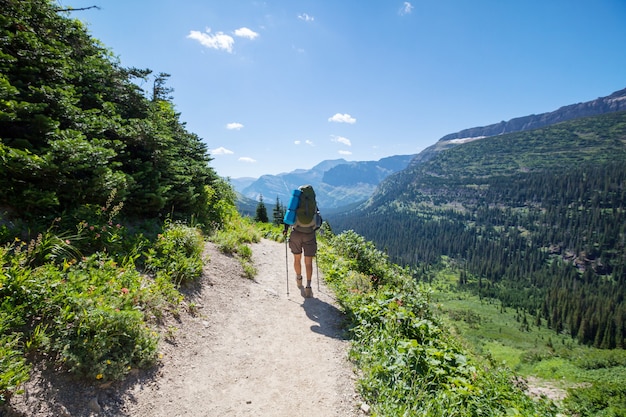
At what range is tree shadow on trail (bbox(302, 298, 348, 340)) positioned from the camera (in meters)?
6.56

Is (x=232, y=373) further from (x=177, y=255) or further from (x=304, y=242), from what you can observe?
(x=304, y=242)

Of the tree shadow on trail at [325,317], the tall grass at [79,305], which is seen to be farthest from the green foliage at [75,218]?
the tree shadow on trail at [325,317]

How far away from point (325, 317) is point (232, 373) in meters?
2.89

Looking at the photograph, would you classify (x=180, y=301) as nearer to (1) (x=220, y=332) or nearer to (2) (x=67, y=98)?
(1) (x=220, y=332)

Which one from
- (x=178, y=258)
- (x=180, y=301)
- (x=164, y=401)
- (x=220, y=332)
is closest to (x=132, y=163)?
(x=178, y=258)

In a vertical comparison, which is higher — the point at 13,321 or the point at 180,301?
the point at 13,321

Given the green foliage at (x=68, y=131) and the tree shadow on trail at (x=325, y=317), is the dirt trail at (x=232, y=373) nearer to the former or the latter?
the tree shadow on trail at (x=325, y=317)

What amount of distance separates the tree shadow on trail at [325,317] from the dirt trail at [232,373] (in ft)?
0.08

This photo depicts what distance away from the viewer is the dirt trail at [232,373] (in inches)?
141

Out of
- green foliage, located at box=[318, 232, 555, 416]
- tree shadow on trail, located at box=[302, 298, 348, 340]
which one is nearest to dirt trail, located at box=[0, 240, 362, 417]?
tree shadow on trail, located at box=[302, 298, 348, 340]

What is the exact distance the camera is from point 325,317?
7281 mm

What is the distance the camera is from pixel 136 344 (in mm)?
4426

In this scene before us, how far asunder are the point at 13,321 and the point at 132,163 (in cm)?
614

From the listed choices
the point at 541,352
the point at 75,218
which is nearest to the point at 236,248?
the point at 75,218
